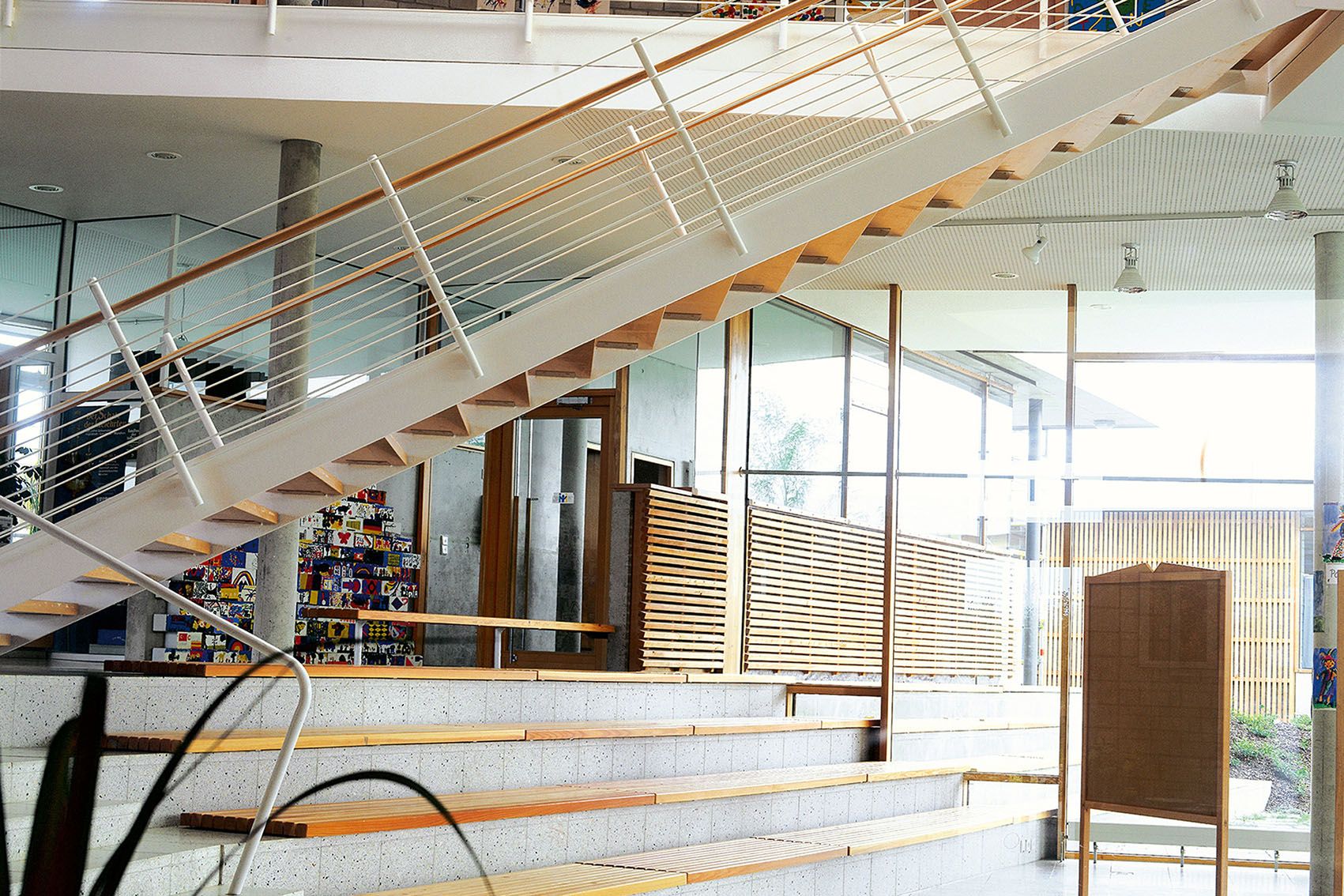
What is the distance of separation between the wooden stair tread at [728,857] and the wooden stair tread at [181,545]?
6.75 ft

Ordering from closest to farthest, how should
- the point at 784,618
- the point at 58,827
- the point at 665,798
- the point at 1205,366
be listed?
the point at 58,827 → the point at 665,798 → the point at 1205,366 → the point at 784,618

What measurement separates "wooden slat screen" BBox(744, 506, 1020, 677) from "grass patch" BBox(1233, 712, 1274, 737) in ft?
4.05

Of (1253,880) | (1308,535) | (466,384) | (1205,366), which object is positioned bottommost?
(1253,880)

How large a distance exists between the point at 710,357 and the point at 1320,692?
430 cm

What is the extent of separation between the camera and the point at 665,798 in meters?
5.53

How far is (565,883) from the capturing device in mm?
4539

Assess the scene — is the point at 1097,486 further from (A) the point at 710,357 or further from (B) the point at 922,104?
(A) the point at 710,357

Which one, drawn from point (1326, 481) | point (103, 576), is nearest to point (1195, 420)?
point (1326, 481)

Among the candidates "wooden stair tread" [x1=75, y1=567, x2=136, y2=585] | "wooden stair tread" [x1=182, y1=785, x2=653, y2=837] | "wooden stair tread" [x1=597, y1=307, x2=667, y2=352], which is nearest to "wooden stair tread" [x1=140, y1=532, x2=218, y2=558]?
"wooden stair tread" [x1=75, y1=567, x2=136, y2=585]

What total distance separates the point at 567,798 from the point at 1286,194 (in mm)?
4454

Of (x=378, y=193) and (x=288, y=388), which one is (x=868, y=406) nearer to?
(x=288, y=388)

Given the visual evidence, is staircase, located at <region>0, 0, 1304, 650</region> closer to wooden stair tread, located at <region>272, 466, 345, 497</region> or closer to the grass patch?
wooden stair tread, located at <region>272, 466, 345, 497</region>

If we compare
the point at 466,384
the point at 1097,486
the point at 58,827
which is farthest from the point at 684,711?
the point at 58,827

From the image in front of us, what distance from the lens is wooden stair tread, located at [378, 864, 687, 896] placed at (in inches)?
170
